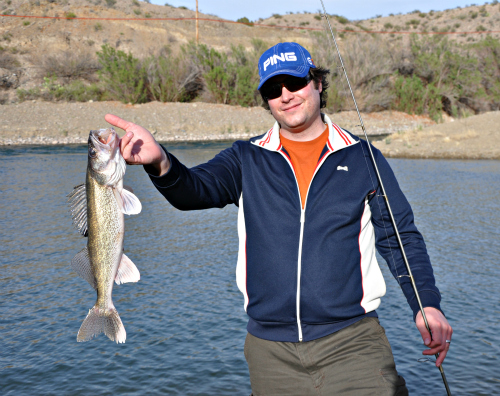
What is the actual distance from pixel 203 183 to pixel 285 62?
0.71m

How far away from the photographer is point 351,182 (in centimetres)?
255

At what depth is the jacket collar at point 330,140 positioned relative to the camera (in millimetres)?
2646

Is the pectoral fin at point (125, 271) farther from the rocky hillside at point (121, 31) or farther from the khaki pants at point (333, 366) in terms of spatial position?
the rocky hillside at point (121, 31)

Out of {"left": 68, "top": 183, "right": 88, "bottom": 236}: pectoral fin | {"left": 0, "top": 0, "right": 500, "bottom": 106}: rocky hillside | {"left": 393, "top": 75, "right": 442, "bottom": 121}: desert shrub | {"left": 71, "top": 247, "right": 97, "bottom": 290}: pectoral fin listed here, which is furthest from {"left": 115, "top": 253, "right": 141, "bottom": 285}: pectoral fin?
{"left": 393, "top": 75, "right": 442, "bottom": 121}: desert shrub

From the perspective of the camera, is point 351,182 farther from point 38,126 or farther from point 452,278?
point 38,126

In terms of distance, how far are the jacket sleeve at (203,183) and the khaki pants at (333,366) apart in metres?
0.71

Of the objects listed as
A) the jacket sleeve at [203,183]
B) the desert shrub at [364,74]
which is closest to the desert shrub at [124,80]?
the desert shrub at [364,74]

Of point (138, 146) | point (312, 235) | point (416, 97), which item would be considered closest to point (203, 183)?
point (138, 146)

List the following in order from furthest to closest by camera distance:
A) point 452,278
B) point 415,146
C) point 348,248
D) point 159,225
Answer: point 415,146
point 159,225
point 452,278
point 348,248

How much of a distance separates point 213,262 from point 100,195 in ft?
19.1

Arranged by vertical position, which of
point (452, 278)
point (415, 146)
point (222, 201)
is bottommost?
point (452, 278)

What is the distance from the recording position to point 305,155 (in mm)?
2705

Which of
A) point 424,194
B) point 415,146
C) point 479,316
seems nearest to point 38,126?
point 415,146

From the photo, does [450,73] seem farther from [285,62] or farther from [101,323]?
[101,323]
